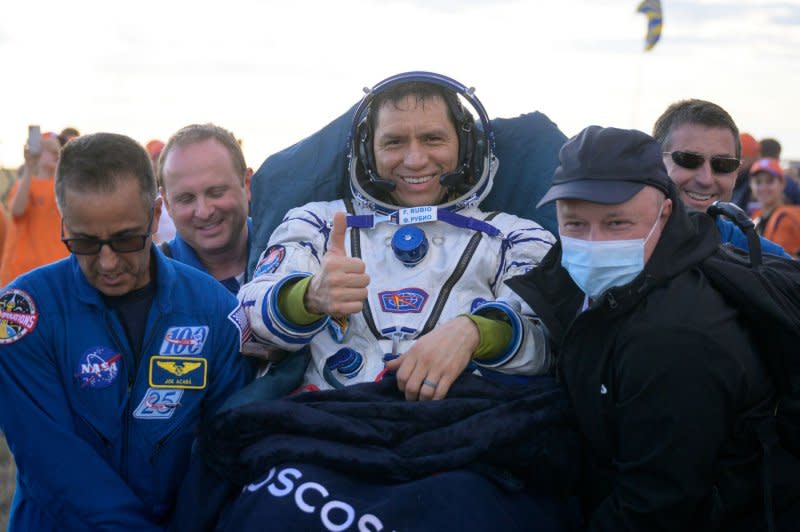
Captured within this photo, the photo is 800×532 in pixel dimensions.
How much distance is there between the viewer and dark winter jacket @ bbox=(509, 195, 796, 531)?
2152mm

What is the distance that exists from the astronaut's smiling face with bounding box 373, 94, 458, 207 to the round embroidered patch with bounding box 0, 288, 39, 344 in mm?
1362

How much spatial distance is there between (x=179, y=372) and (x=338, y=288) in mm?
553

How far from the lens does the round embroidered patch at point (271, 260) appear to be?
3109mm

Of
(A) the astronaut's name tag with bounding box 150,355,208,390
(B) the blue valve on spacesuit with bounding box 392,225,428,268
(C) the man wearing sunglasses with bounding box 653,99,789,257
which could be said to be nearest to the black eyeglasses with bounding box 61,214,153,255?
(A) the astronaut's name tag with bounding box 150,355,208,390

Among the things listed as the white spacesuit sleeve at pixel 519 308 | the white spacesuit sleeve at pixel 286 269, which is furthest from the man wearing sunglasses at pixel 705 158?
the white spacesuit sleeve at pixel 286 269

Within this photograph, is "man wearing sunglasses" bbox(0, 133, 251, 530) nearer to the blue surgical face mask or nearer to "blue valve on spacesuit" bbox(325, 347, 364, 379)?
"blue valve on spacesuit" bbox(325, 347, 364, 379)

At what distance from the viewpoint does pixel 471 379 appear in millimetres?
2717

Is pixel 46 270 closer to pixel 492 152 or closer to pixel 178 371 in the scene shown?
pixel 178 371

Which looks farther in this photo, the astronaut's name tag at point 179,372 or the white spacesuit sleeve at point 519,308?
the white spacesuit sleeve at point 519,308

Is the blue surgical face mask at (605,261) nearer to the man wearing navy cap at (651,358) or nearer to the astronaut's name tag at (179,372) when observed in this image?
the man wearing navy cap at (651,358)

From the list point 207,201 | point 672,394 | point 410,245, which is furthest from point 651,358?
point 207,201

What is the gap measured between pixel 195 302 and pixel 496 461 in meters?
1.08

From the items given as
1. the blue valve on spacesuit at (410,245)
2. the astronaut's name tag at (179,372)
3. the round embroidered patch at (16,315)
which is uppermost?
the blue valve on spacesuit at (410,245)

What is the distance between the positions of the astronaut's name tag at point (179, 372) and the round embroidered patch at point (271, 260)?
1.58ft
